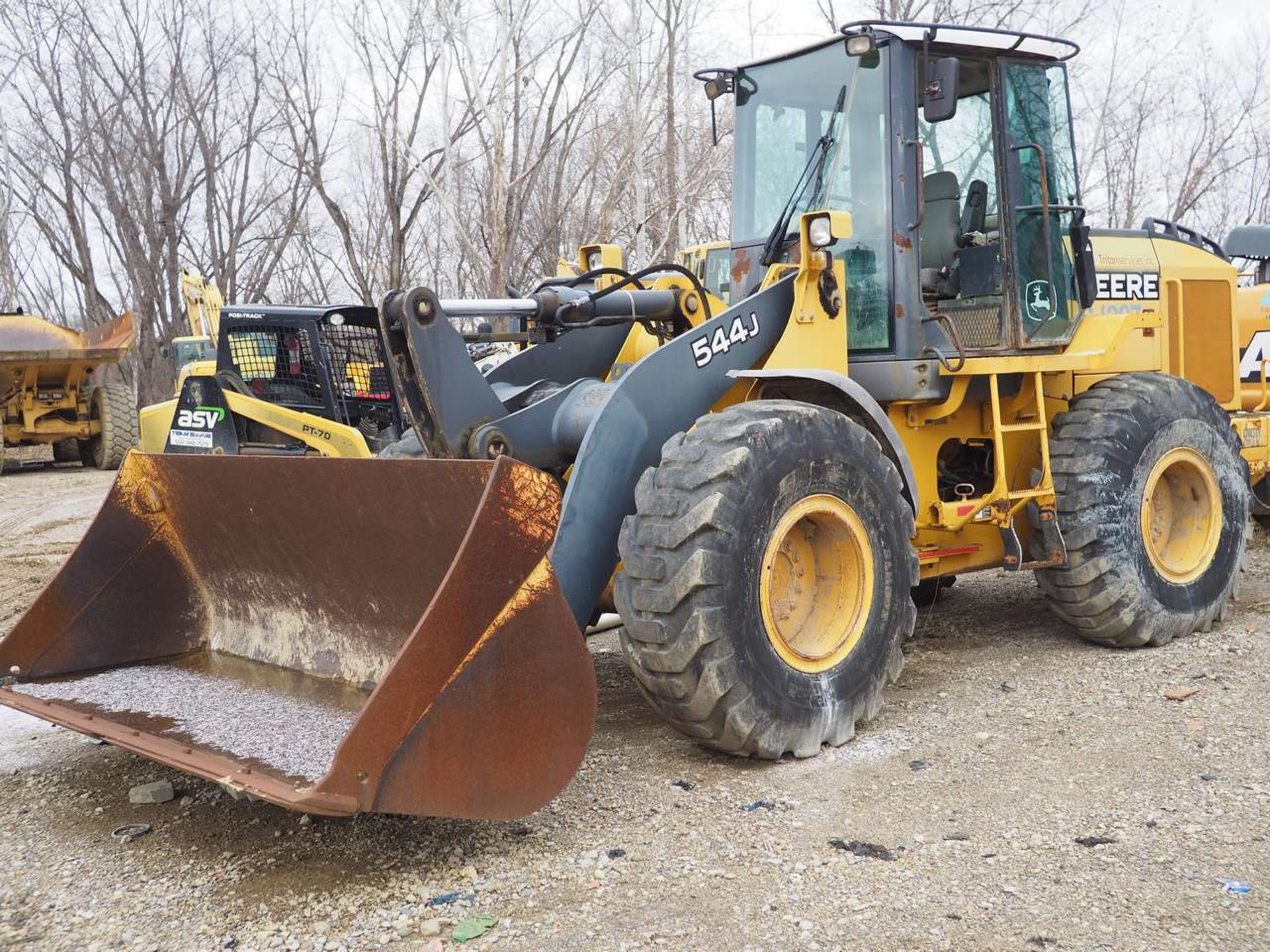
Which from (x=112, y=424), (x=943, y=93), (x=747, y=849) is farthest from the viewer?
(x=112, y=424)

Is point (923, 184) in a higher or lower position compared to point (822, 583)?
higher

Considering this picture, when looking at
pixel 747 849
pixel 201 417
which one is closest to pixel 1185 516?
pixel 747 849

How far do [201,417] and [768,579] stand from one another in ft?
22.9

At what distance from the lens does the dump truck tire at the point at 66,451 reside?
1819 cm

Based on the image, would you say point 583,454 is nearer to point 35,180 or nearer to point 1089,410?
point 1089,410

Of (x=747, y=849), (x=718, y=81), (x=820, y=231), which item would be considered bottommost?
(x=747, y=849)

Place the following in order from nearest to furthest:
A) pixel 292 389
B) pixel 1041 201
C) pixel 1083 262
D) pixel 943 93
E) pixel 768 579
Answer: pixel 768 579 < pixel 943 93 < pixel 1041 201 < pixel 1083 262 < pixel 292 389

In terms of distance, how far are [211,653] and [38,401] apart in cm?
1417

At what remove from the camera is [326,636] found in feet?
14.5

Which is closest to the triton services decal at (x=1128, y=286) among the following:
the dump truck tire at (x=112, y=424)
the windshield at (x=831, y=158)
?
the windshield at (x=831, y=158)

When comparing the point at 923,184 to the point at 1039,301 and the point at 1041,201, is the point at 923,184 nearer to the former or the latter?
the point at 1041,201

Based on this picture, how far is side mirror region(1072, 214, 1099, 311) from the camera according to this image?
5.81 m

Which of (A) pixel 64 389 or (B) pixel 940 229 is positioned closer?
(B) pixel 940 229

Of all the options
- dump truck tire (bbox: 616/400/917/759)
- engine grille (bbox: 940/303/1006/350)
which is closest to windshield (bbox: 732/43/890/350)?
engine grille (bbox: 940/303/1006/350)
